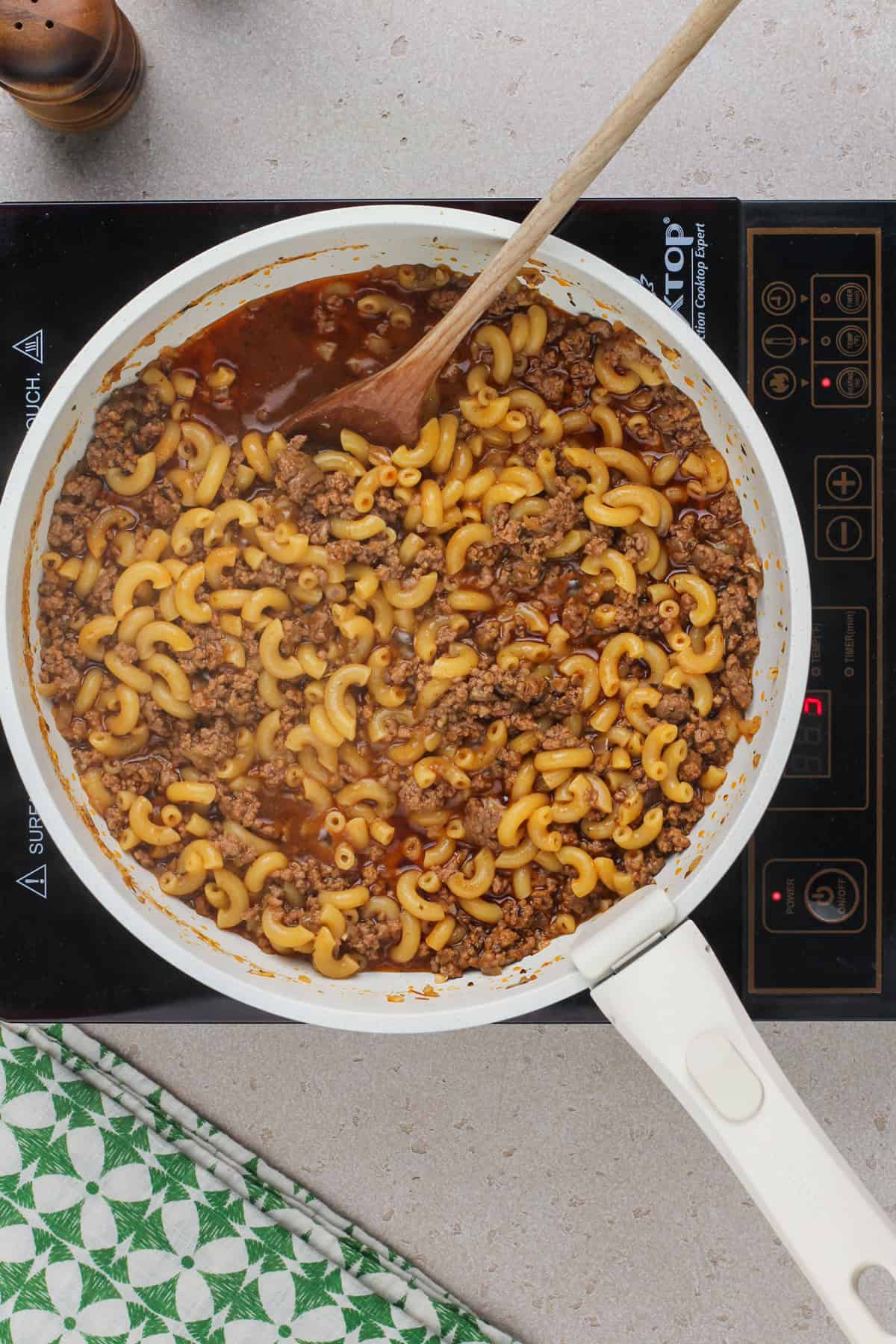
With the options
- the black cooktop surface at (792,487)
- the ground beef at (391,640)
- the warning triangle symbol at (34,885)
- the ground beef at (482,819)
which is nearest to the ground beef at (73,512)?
the ground beef at (391,640)

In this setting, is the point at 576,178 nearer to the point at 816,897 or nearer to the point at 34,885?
the point at 816,897

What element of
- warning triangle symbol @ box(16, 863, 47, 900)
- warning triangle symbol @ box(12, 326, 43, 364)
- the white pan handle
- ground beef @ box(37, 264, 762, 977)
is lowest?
the white pan handle

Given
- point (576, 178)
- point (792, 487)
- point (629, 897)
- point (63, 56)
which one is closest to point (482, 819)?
point (629, 897)

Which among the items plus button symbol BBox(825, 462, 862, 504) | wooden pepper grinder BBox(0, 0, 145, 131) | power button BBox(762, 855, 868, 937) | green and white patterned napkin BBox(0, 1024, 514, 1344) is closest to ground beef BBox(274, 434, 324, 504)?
wooden pepper grinder BBox(0, 0, 145, 131)

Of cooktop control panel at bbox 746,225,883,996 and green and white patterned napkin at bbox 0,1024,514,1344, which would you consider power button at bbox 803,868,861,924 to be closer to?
cooktop control panel at bbox 746,225,883,996

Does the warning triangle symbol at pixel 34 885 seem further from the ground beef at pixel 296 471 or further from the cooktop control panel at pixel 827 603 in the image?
the cooktop control panel at pixel 827 603

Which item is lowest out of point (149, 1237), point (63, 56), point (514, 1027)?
point (149, 1237)

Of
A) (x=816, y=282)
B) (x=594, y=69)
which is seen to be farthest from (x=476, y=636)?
(x=594, y=69)
